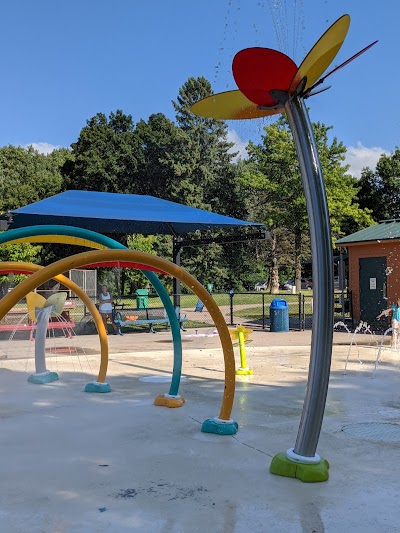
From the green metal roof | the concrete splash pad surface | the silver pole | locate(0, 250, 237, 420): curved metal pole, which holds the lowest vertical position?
the concrete splash pad surface

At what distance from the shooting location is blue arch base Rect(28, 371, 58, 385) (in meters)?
8.13

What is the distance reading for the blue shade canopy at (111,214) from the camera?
13.9 m

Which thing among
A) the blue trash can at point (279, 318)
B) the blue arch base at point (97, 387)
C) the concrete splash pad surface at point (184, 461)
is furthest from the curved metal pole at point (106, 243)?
the blue trash can at point (279, 318)

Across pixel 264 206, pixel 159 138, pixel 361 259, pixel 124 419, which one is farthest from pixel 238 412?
pixel 159 138

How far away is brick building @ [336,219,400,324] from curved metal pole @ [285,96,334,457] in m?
13.2

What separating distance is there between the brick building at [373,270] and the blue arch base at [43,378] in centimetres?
1129

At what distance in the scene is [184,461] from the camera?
181 inches

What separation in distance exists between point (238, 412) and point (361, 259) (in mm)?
12632

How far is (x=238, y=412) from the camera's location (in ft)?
20.6

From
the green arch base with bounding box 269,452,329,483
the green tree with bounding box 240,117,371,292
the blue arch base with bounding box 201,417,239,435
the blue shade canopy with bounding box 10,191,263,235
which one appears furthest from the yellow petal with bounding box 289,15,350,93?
the green tree with bounding box 240,117,371,292

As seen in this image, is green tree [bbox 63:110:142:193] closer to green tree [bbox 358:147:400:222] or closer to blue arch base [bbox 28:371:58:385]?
green tree [bbox 358:147:400:222]

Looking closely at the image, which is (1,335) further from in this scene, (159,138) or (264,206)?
(159,138)

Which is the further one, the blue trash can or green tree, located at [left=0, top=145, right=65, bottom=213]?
green tree, located at [left=0, top=145, right=65, bottom=213]

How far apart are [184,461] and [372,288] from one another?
13.8 meters
